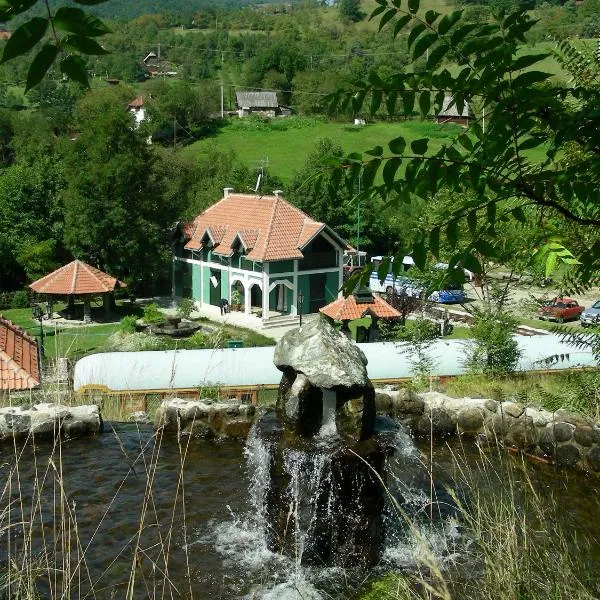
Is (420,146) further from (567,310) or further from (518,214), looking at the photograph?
(567,310)

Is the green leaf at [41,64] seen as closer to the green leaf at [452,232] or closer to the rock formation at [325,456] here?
the green leaf at [452,232]

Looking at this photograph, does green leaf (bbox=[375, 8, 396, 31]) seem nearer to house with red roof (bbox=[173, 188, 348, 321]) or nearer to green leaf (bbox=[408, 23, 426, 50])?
green leaf (bbox=[408, 23, 426, 50])

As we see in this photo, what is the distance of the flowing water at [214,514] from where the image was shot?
7113 mm

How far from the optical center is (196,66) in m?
104

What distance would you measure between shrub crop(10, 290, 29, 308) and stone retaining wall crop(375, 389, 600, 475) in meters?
23.2

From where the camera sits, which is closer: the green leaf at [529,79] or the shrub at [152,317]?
the green leaf at [529,79]

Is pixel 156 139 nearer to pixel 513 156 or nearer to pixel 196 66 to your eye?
pixel 196 66

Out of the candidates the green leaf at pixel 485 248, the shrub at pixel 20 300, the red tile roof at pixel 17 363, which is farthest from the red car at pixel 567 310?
the green leaf at pixel 485 248

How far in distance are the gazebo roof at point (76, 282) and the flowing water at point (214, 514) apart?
18.4 metres

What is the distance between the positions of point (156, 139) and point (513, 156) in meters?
61.7

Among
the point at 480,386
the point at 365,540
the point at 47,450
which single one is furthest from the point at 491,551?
the point at 480,386

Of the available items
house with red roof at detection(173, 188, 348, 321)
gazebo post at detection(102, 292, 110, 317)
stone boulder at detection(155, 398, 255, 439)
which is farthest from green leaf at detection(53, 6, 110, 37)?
gazebo post at detection(102, 292, 110, 317)

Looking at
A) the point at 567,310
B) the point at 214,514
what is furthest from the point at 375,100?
the point at 567,310

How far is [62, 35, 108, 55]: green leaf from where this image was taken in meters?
1.73
